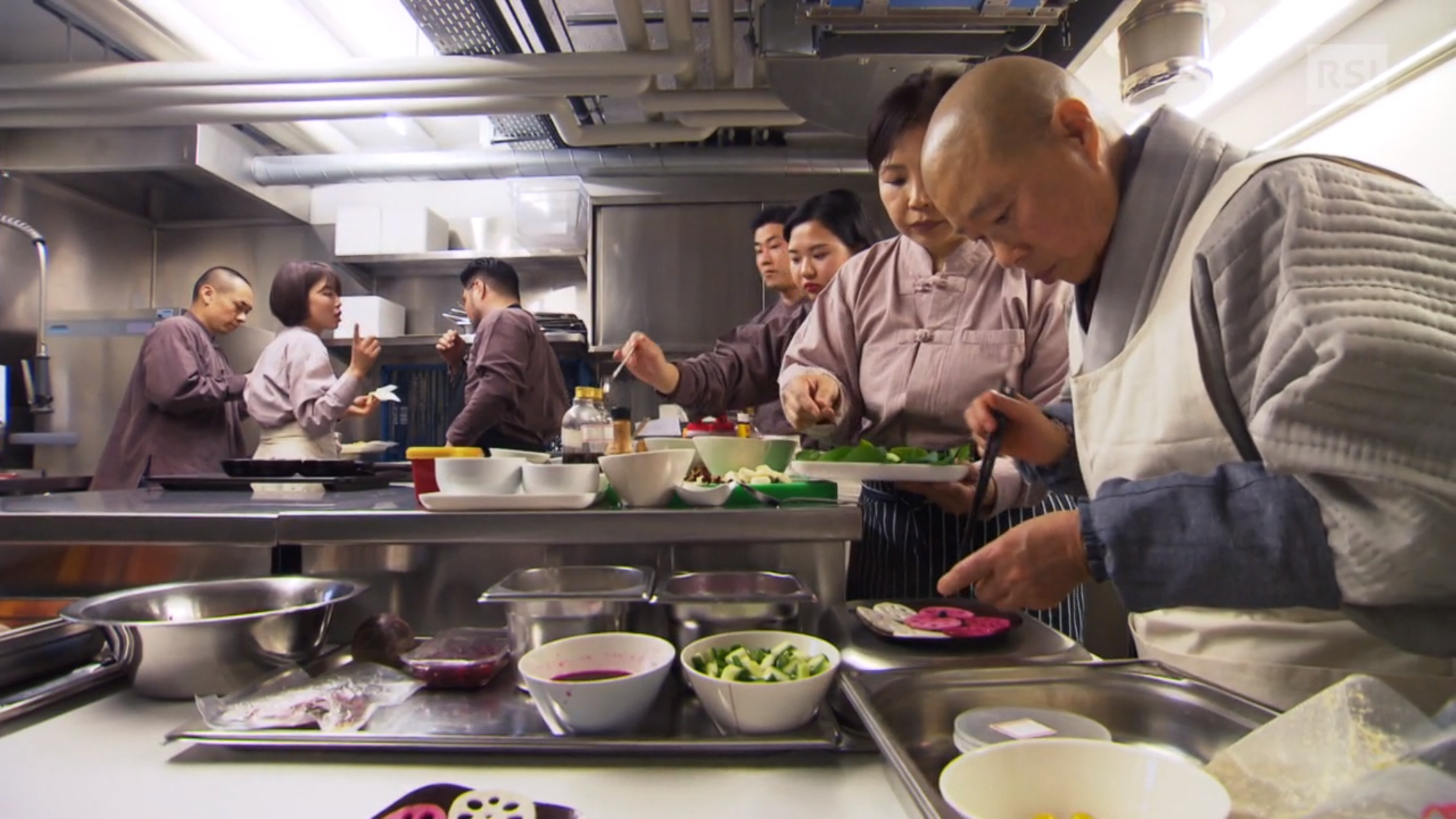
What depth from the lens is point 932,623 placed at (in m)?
1.13

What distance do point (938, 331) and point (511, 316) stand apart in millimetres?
2103

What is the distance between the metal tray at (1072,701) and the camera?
2.80 feet

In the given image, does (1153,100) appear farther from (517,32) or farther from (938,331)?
(517,32)

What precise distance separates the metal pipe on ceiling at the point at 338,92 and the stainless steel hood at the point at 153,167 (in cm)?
78

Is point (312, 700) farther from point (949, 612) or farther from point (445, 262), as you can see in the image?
point (445, 262)

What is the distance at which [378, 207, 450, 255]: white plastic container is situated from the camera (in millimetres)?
4535

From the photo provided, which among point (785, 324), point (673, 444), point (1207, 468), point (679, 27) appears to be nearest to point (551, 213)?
point (679, 27)

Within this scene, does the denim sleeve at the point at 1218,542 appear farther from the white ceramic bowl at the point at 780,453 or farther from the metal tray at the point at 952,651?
the white ceramic bowl at the point at 780,453

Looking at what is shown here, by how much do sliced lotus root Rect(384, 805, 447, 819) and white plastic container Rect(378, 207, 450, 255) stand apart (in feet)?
14.3

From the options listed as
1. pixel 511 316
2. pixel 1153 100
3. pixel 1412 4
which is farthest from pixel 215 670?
pixel 1412 4

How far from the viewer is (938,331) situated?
1.70 metres

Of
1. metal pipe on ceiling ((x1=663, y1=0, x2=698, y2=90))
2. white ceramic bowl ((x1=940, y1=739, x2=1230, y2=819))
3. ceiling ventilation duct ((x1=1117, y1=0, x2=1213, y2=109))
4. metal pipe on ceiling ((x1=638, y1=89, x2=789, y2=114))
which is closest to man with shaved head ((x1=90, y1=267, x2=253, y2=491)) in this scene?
metal pipe on ceiling ((x1=638, y1=89, x2=789, y2=114))

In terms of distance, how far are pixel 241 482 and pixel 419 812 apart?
54.6 inches

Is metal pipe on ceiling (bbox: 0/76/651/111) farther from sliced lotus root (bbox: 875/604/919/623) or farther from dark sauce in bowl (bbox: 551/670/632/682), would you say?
dark sauce in bowl (bbox: 551/670/632/682)
